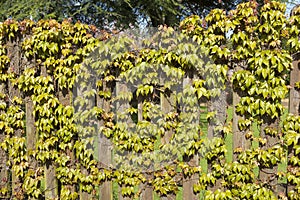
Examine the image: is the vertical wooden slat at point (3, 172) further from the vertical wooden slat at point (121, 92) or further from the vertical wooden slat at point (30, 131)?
the vertical wooden slat at point (121, 92)

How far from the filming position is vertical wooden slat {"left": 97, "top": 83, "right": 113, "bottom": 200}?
9.63 feet

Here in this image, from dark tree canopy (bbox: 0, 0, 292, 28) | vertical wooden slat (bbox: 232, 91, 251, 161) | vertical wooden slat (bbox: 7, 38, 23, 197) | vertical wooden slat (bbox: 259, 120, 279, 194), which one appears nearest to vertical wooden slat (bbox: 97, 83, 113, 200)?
vertical wooden slat (bbox: 7, 38, 23, 197)

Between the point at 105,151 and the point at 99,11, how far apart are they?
7347 mm

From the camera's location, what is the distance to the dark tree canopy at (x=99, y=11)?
29.8ft

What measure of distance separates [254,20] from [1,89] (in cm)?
242

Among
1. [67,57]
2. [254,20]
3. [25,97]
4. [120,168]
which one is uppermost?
[254,20]

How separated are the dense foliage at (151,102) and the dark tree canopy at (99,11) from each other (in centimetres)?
590

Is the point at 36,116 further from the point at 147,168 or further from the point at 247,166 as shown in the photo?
the point at 247,166

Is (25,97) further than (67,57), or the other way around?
(25,97)

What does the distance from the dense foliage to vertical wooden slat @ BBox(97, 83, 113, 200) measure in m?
0.01

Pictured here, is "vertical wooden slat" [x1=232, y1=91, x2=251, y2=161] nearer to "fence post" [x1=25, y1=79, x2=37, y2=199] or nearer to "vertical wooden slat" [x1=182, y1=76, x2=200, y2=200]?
"vertical wooden slat" [x1=182, y1=76, x2=200, y2=200]

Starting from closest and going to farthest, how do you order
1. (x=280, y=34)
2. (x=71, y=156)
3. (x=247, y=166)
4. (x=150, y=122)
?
(x=280, y=34)
(x=247, y=166)
(x=150, y=122)
(x=71, y=156)

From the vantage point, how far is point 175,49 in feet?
8.72

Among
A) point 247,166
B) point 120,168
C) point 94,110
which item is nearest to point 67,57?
point 94,110
